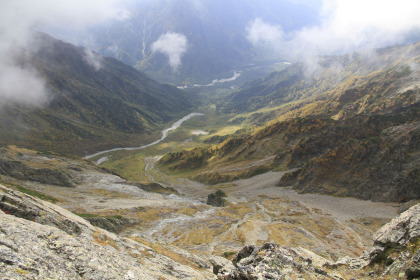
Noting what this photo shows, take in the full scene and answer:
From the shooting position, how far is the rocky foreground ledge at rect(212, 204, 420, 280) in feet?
57.5

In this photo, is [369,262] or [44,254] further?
[369,262]

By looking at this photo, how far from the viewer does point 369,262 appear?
20.9m

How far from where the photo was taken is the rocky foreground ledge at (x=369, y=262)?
17.5 m

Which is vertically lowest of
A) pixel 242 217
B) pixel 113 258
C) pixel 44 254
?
pixel 113 258

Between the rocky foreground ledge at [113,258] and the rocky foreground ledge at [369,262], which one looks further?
the rocky foreground ledge at [369,262]

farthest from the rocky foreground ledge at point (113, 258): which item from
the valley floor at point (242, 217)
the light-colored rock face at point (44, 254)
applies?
the valley floor at point (242, 217)

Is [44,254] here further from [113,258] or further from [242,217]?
[242,217]

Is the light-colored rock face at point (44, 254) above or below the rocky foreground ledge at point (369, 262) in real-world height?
below

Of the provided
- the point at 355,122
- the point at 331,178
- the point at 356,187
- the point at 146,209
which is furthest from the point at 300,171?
the point at 146,209

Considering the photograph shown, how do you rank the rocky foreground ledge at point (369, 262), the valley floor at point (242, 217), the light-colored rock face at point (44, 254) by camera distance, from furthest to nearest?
the valley floor at point (242, 217)
the rocky foreground ledge at point (369, 262)
the light-colored rock face at point (44, 254)

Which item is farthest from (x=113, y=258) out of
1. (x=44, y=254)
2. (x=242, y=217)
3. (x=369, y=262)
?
(x=242, y=217)

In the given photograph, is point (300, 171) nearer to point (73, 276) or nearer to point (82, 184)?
point (82, 184)

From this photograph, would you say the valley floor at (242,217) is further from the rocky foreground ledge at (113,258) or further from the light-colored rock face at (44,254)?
the light-colored rock face at (44,254)

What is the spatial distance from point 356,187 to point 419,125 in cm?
4736
